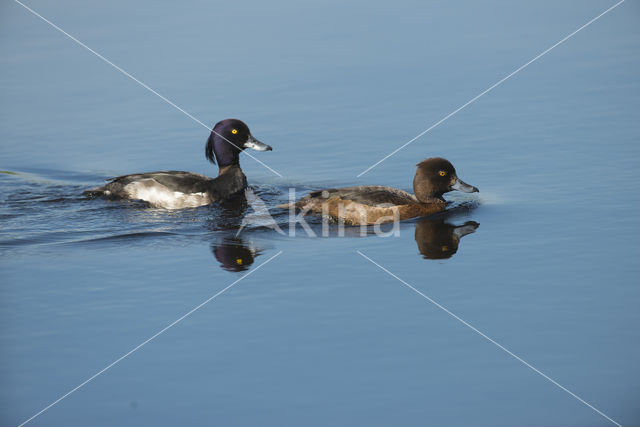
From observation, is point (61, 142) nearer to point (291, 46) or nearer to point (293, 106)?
point (293, 106)

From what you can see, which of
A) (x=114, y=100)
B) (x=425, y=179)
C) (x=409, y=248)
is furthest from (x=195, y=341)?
(x=114, y=100)

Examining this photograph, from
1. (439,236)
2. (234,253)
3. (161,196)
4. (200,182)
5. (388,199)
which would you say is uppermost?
(200,182)

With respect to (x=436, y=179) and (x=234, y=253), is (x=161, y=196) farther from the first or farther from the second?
(x=436, y=179)

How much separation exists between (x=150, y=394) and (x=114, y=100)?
10243 mm

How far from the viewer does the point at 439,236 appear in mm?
11352

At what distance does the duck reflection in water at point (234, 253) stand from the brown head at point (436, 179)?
254 centimetres

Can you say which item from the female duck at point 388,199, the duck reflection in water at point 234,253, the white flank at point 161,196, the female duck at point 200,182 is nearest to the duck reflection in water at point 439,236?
the female duck at point 388,199

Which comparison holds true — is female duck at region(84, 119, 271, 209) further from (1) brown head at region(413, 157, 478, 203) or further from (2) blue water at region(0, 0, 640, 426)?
(1) brown head at region(413, 157, 478, 203)

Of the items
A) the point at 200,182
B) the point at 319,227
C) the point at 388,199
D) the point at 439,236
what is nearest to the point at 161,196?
the point at 200,182

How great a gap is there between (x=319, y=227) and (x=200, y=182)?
2236mm

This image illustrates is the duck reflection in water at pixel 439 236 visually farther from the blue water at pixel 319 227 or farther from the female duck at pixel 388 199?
the female duck at pixel 388 199

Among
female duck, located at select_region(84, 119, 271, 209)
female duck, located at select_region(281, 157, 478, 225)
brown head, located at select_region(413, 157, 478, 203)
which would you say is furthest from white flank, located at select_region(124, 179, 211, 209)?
brown head, located at select_region(413, 157, 478, 203)

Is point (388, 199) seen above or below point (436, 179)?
below

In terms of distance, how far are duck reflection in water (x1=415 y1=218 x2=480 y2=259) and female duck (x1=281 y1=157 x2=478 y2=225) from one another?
0.31 m
